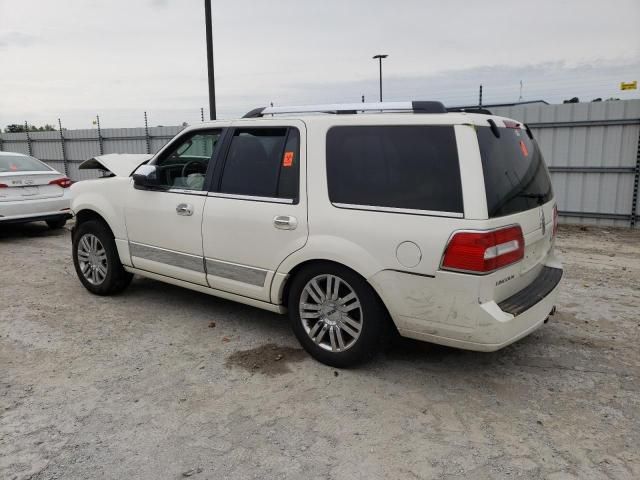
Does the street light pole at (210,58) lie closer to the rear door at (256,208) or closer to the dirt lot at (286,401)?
the dirt lot at (286,401)

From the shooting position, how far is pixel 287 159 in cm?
391

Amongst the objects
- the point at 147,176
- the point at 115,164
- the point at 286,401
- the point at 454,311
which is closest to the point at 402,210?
the point at 454,311

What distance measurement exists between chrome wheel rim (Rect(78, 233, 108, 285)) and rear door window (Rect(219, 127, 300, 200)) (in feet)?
6.19

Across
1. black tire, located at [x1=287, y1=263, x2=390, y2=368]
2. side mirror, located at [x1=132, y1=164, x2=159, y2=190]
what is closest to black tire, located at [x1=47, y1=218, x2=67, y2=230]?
side mirror, located at [x1=132, y1=164, x2=159, y2=190]

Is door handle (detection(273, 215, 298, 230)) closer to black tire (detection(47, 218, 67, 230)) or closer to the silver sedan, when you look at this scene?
the silver sedan

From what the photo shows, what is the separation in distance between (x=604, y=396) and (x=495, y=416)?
81cm

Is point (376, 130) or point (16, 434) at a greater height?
point (376, 130)

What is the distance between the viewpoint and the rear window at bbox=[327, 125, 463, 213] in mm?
3188

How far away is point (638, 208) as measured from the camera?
9.55m

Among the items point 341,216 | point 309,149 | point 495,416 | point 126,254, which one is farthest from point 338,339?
point 126,254

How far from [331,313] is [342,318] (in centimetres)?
9

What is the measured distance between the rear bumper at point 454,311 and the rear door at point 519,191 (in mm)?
142

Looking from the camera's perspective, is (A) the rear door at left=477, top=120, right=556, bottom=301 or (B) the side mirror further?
(B) the side mirror

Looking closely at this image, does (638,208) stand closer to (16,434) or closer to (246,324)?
(246,324)
